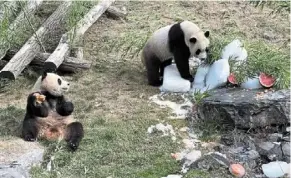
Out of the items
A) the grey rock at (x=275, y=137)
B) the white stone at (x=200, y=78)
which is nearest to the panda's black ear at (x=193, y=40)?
the white stone at (x=200, y=78)

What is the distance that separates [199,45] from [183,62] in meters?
0.28

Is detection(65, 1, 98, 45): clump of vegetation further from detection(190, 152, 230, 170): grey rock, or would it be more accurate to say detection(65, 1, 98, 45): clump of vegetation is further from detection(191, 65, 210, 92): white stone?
detection(190, 152, 230, 170): grey rock

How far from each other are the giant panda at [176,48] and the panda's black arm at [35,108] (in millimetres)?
1860

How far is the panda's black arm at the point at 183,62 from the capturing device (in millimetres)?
7365

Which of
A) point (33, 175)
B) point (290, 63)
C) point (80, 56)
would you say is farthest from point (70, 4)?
point (33, 175)

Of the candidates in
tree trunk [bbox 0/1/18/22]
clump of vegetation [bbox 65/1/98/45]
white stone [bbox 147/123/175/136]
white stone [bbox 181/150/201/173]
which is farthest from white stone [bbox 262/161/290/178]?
tree trunk [bbox 0/1/18/22]

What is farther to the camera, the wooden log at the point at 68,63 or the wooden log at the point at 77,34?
the wooden log at the point at 68,63

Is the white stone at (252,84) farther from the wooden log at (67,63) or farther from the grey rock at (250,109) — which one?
the wooden log at (67,63)

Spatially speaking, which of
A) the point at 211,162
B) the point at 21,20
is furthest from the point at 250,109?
the point at 21,20

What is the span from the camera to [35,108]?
597 cm

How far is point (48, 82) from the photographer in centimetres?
624

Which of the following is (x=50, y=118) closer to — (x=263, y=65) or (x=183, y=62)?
(x=183, y=62)

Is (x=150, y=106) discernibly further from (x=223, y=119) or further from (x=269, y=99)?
(x=269, y=99)

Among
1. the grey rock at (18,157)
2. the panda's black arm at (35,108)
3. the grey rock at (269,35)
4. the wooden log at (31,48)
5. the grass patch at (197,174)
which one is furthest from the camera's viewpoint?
the grey rock at (269,35)
